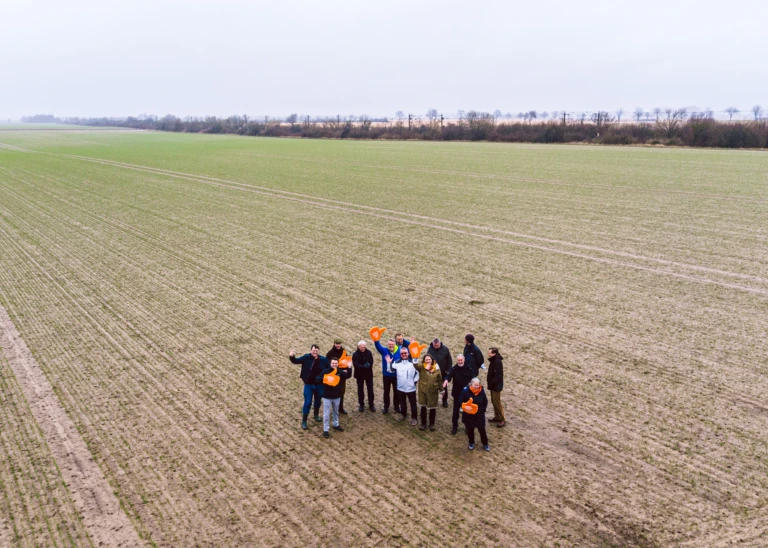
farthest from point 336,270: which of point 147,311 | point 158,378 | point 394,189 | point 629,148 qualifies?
point 629,148

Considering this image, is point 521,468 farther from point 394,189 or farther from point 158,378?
point 394,189

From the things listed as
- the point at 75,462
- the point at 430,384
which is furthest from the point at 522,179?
the point at 75,462

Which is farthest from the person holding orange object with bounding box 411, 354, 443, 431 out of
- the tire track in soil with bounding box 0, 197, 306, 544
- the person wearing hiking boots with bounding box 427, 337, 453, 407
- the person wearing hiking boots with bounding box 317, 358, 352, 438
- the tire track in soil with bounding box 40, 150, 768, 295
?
the tire track in soil with bounding box 40, 150, 768, 295

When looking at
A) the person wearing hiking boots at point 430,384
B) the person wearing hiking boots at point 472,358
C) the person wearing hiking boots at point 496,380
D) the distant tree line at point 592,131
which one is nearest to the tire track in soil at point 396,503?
the person wearing hiking boots at point 430,384

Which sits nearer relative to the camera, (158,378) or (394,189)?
(158,378)

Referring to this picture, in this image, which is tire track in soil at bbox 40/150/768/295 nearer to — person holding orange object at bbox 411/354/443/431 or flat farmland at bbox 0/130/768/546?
flat farmland at bbox 0/130/768/546

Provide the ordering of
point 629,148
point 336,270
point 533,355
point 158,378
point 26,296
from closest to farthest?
1. point 158,378
2. point 533,355
3. point 26,296
4. point 336,270
5. point 629,148

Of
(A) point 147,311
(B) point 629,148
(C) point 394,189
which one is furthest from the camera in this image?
(B) point 629,148
